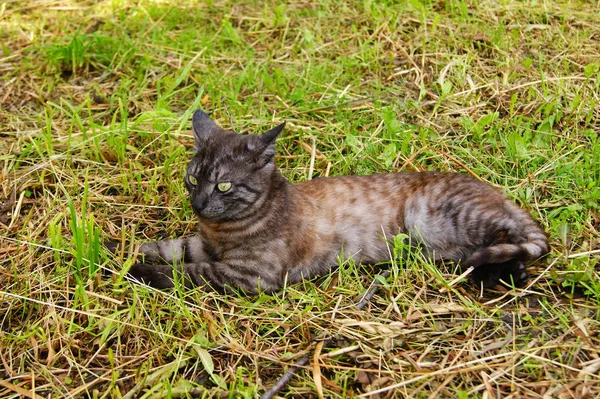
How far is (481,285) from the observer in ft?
12.8

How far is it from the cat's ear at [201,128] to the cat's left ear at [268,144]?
386mm

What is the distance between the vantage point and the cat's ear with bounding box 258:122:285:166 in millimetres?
3879

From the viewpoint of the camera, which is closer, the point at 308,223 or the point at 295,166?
the point at 308,223

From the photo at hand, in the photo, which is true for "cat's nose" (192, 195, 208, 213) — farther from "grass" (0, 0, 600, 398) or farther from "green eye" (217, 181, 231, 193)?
"grass" (0, 0, 600, 398)

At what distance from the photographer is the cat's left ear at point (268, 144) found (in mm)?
3879

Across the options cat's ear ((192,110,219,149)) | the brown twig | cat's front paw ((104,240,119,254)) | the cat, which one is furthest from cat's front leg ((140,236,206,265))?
the brown twig

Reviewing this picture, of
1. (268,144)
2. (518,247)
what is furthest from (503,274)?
(268,144)

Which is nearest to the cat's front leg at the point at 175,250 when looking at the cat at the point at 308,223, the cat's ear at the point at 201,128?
the cat at the point at 308,223

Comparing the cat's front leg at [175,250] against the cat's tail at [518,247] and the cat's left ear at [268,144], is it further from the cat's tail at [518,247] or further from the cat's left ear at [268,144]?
the cat's tail at [518,247]

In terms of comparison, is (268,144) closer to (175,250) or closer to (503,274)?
(175,250)

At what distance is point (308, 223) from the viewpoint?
4.23 m

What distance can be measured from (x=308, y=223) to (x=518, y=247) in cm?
131

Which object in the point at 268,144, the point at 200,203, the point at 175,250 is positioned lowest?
the point at 175,250

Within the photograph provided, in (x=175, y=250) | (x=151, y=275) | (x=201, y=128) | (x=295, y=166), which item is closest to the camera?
(x=151, y=275)
